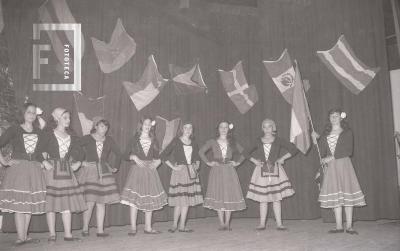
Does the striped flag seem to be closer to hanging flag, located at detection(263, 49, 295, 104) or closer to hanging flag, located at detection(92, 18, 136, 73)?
hanging flag, located at detection(263, 49, 295, 104)

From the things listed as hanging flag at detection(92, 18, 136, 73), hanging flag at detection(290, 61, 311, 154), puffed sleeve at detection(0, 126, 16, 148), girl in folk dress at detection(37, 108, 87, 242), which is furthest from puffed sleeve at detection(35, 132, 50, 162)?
hanging flag at detection(290, 61, 311, 154)

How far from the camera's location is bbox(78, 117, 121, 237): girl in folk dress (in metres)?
4.17

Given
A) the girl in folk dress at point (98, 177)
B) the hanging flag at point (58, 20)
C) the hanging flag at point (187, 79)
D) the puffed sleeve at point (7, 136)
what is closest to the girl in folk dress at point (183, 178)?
the girl in folk dress at point (98, 177)

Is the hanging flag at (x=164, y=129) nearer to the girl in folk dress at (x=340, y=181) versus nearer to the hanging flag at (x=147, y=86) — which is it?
the hanging flag at (x=147, y=86)

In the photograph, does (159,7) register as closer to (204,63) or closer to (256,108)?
(204,63)

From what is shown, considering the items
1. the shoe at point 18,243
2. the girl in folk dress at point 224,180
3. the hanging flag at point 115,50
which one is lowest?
the shoe at point 18,243

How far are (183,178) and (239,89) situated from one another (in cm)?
211

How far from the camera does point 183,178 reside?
14.8ft

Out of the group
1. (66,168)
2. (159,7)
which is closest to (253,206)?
(66,168)

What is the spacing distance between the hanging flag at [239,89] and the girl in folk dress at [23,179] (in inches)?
123

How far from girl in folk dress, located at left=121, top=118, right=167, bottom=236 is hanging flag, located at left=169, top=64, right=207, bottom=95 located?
4.49ft

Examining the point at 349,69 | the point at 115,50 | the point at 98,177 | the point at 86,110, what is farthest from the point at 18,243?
the point at 349,69

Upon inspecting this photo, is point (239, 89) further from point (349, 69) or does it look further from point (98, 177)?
point (98, 177)

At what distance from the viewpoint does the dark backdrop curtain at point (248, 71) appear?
5.15 m
